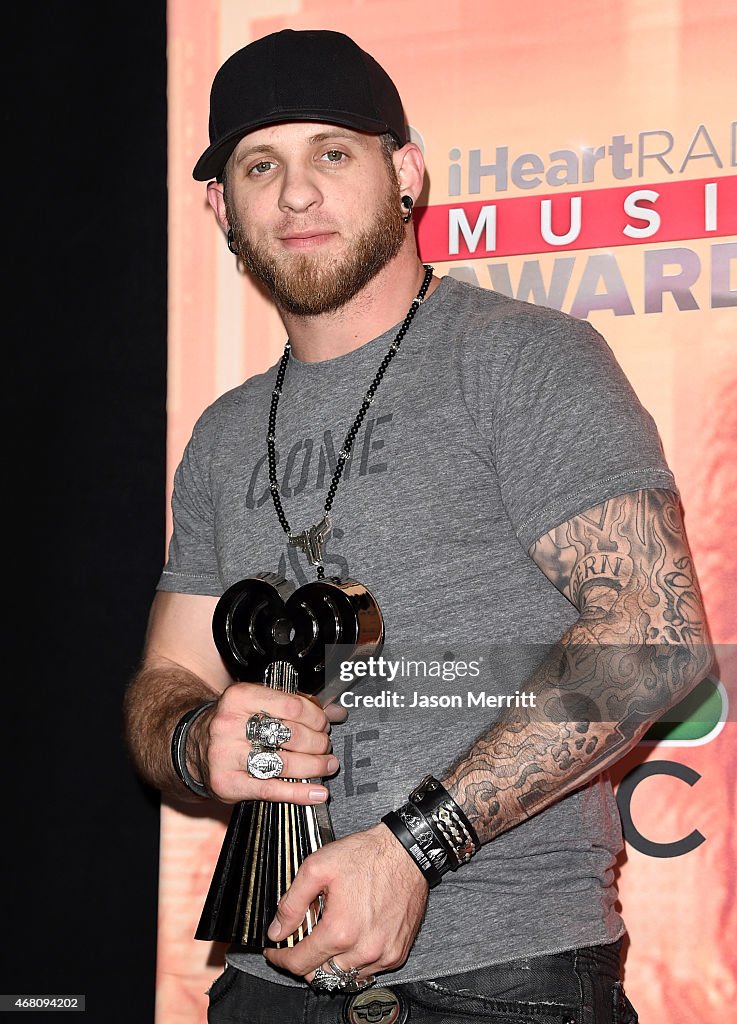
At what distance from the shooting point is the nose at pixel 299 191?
183 cm

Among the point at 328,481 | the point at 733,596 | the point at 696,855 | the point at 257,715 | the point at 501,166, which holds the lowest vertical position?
the point at 696,855

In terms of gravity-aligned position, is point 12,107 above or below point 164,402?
above

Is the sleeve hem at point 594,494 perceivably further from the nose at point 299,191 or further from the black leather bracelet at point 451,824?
the nose at point 299,191

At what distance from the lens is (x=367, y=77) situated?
1.91 meters

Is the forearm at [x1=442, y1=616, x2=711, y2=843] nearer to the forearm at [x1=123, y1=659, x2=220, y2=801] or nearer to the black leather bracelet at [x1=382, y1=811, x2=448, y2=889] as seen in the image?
the black leather bracelet at [x1=382, y1=811, x2=448, y2=889]

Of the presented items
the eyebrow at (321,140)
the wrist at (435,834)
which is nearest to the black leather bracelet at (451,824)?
the wrist at (435,834)

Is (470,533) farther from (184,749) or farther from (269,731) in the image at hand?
(184,749)

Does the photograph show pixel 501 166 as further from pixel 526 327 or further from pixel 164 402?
pixel 164 402

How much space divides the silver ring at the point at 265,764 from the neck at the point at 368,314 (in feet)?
2.33

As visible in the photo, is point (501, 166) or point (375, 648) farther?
point (501, 166)

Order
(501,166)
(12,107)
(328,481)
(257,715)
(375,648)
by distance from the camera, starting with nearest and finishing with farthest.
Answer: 1. (257,715)
2. (375,648)
3. (328,481)
4. (501,166)
5. (12,107)

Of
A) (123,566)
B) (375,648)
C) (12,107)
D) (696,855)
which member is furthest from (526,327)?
(12,107)

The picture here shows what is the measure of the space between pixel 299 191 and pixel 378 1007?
1.15 metres

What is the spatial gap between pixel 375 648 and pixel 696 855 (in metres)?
0.70
